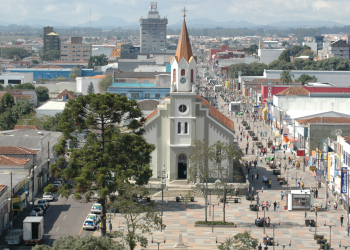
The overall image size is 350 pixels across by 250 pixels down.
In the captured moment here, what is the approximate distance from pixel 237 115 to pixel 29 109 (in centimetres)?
4765

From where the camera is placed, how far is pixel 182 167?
7231cm

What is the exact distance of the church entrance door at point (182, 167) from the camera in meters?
72.2

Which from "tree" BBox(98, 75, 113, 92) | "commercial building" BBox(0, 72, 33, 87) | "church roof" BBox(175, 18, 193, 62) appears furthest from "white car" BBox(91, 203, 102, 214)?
"commercial building" BBox(0, 72, 33, 87)

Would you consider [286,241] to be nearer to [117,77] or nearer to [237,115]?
[237,115]

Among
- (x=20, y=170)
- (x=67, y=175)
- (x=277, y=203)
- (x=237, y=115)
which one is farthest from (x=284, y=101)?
(x=67, y=175)

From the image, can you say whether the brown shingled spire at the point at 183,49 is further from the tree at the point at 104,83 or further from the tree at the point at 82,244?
the tree at the point at 104,83

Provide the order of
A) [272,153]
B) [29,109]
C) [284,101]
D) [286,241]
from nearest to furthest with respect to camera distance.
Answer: [286,241], [272,153], [29,109], [284,101]

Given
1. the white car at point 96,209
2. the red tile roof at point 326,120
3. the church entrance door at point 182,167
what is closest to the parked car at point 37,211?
the white car at point 96,209

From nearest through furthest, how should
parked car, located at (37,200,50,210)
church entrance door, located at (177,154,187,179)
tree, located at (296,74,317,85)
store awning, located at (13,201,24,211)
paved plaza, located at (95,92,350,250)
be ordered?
1. paved plaza, located at (95,92,350,250)
2. store awning, located at (13,201,24,211)
3. parked car, located at (37,200,50,210)
4. church entrance door, located at (177,154,187,179)
5. tree, located at (296,74,317,85)

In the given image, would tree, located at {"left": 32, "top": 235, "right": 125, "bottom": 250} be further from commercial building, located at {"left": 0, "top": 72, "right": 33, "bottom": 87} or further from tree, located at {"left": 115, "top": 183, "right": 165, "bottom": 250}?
commercial building, located at {"left": 0, "top": 72, "right": 33, "bottom": 87}

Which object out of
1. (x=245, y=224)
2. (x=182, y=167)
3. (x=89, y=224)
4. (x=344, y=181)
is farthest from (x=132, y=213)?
(x=344, y=181)

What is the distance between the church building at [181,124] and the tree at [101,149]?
13405 mm

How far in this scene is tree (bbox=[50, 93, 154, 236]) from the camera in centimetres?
5422

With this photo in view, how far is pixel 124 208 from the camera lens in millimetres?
50031
